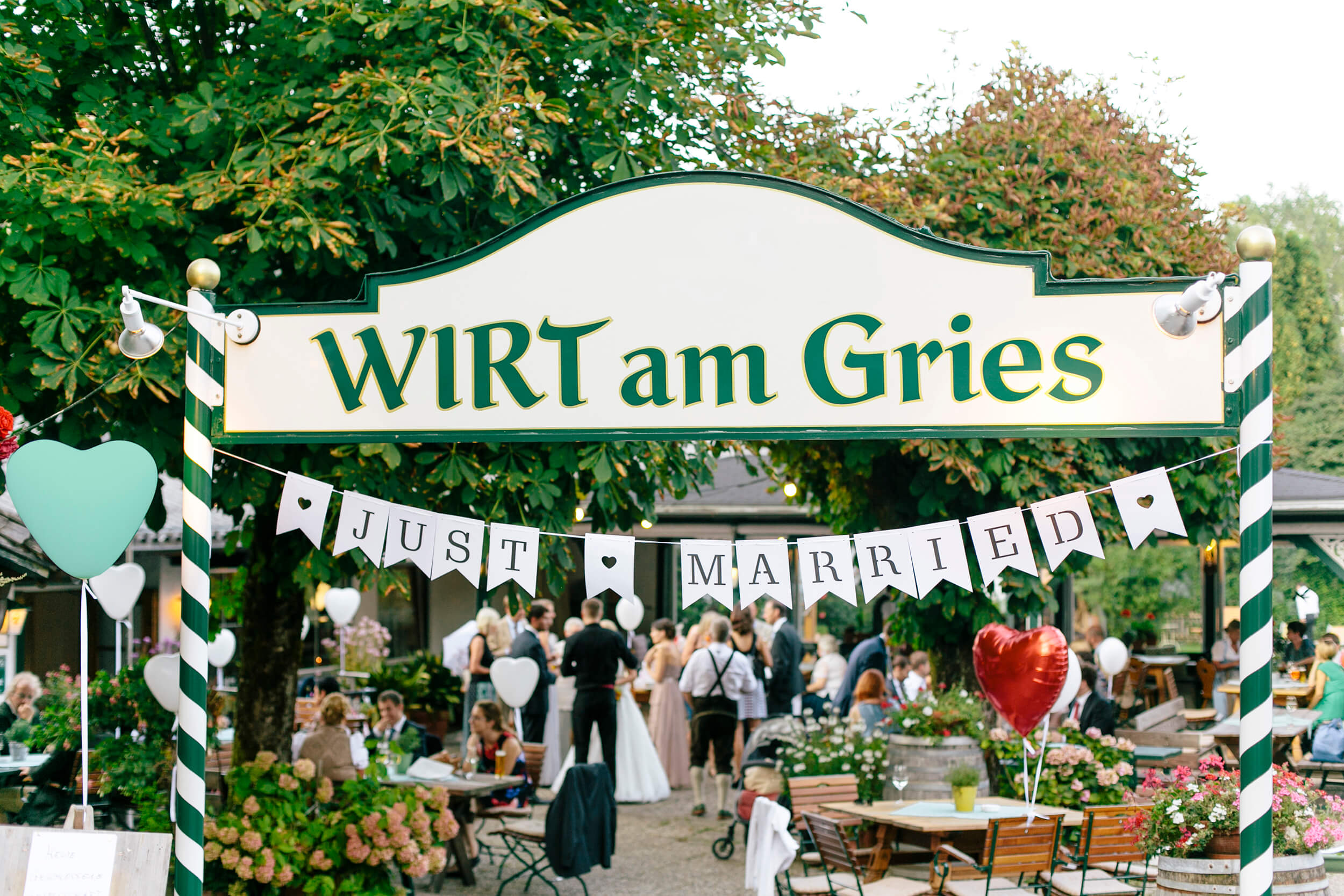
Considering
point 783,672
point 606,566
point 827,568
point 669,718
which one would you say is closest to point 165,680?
point 606,566

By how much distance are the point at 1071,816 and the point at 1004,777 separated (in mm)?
1093

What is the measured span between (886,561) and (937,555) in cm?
20

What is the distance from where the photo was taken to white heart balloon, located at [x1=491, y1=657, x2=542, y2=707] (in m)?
10.0

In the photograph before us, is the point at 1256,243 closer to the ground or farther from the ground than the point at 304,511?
farther from the ground

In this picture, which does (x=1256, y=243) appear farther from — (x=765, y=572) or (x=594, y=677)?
(x=594, y=677)

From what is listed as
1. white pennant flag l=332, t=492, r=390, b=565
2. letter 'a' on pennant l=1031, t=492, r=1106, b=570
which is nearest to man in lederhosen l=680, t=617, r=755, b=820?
white pennant flag l=332, t=492, r=390, b=565

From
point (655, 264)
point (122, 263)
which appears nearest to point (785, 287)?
point (655, 264)

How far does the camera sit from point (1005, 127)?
384 inches

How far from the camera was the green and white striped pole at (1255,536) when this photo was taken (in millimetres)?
4297

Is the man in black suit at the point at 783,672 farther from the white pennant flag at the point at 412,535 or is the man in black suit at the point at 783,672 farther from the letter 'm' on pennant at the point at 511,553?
the white pennant flag at the point at 412,535

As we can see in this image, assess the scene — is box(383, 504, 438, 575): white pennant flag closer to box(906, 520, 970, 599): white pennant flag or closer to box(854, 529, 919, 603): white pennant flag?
box(854, 529, 919, 603): white pennant flag

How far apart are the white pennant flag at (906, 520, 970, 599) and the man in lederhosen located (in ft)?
17.5

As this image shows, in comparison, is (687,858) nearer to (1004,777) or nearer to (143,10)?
(1004,777)

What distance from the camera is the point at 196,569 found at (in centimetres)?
482
